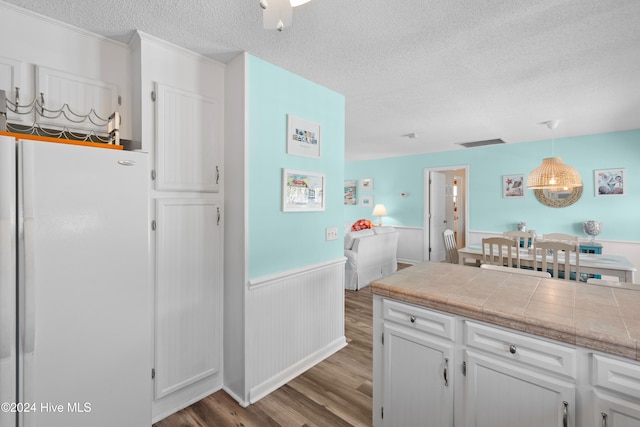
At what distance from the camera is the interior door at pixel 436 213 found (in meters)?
6.12

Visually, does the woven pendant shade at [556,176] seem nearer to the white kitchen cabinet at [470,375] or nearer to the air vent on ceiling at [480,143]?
the air vent on ceiling at [480,143]

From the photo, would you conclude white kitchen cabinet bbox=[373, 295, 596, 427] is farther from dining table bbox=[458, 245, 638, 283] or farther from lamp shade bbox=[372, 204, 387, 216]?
lamp shade bbox=[372, 204, 387, 216]

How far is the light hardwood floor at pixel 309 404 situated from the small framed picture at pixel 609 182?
4.50 m

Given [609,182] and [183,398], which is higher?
[609,182]

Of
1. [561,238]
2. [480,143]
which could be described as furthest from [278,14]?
[480,143]

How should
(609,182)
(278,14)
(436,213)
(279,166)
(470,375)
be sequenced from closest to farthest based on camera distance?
1. (278,14)
2. (470,375)
3. (279,166)
4. (609,182)
5. (436,213)

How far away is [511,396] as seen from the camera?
1.18 meters

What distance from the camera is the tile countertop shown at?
1.02 meters

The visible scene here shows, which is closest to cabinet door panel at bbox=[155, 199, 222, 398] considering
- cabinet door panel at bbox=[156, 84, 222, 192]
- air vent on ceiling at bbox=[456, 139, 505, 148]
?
cabinet door panel at bbox=[156, 84, 222, 192]

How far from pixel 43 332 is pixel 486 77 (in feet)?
10.6

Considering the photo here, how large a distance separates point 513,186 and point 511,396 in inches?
189

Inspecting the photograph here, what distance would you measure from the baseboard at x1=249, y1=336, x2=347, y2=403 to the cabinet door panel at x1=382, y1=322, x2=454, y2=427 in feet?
2.94

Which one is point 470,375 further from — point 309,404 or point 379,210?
point 379,210

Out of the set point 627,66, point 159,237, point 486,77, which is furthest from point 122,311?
point 627,66
